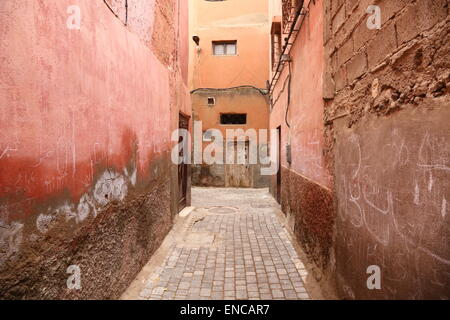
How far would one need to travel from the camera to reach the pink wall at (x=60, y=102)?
1.81m

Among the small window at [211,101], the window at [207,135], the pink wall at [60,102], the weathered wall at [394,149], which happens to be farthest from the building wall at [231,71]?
the weathered wall at [394,149]

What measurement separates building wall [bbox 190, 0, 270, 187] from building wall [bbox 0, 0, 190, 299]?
9.89 meters

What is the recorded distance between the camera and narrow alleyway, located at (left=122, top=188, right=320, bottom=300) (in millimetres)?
3674

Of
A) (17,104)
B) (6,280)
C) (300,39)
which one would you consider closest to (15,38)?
(17,104)

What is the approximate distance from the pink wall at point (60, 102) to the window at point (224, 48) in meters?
12.0

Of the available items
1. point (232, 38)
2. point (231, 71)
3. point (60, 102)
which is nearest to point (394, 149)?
point (60, 102)

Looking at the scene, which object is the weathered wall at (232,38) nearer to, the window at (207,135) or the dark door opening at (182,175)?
the window at (207,135)

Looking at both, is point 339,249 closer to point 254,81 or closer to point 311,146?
point 311,146

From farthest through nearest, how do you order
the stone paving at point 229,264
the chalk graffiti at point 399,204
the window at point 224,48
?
the window at point 224,48, the stone paving at point 229,264, the chalk graffiti at point 399,204

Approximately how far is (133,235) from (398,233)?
3.17m

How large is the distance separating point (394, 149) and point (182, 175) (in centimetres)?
656

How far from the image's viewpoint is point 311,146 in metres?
4.67

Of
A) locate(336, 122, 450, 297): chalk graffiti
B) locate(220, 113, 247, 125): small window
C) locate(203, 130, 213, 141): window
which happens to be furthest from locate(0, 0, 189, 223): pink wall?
locate(220, 113, 247, 125): small window

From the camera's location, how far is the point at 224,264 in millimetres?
4594
